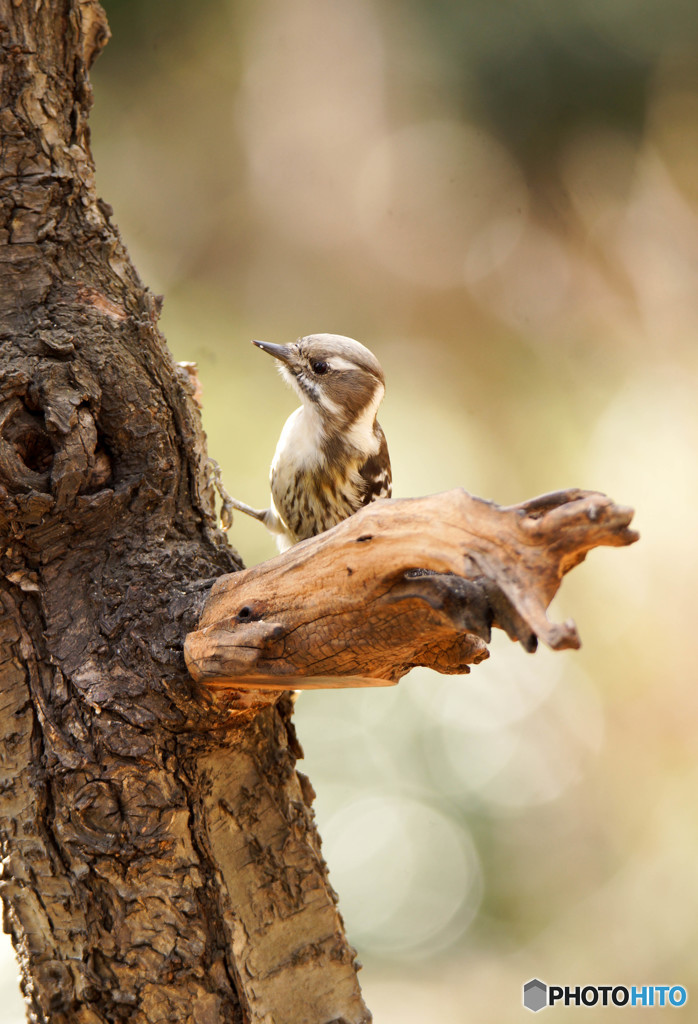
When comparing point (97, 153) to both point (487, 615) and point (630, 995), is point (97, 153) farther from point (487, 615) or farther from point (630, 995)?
point (630, 995)

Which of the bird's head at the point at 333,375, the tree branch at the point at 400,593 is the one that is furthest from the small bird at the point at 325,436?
the tree branch at the point at 400,593

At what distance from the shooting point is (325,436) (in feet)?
9.74

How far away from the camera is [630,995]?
4.23 m

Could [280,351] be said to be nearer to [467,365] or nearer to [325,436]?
[325,436]

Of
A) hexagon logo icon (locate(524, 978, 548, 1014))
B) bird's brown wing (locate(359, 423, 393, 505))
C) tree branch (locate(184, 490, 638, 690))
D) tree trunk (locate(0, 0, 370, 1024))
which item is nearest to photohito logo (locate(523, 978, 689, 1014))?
hexagon logo icon (locate(524, 978, 548, 1014))

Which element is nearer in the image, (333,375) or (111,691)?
(111,691)

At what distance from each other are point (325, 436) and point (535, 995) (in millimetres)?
2777

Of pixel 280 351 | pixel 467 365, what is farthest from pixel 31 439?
pixel 467 365

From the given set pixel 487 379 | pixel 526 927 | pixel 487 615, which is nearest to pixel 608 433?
pixel 487 379

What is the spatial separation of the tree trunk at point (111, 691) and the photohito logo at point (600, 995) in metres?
2.75

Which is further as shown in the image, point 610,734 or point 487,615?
point 610,734

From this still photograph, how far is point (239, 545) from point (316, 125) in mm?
2133

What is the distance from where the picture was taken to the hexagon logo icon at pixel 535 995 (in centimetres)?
408

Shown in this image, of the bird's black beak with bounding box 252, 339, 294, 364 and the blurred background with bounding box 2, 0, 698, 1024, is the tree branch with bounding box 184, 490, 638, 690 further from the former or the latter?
the blurred background with bounding box 2, 0, 698, 1024
